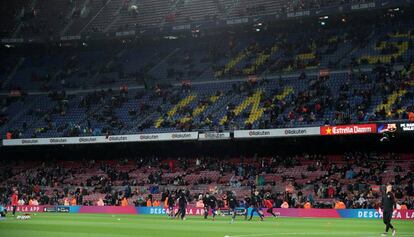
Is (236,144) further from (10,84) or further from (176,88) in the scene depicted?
(10,84)

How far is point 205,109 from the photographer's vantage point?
225 ft

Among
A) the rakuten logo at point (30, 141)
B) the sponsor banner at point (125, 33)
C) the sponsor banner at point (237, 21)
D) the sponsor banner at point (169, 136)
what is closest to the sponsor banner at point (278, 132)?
the sponsor banner at point (169, 136)

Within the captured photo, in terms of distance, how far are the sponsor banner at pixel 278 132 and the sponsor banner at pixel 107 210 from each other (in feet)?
38.8

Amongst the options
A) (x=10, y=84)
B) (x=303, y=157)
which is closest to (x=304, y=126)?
(x=303, y=157)

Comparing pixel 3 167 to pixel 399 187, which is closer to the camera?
pixel 399 187

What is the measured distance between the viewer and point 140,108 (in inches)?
2864

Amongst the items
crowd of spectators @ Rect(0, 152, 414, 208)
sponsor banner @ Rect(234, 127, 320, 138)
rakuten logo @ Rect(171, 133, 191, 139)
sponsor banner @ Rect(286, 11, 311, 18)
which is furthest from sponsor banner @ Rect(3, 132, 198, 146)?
sponsor banner @ Rect(286, 11, 311, 18)

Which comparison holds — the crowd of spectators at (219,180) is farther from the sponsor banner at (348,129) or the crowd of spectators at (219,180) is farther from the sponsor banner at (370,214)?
the sponsor banner at (348,129)

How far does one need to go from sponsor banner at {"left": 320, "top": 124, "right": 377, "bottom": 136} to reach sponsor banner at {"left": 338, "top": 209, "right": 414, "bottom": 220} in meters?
9.67

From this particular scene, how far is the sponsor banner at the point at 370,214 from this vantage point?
43.2 metres

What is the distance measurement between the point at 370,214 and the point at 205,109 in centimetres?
2615

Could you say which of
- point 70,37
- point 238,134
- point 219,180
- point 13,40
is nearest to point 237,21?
point 238,134

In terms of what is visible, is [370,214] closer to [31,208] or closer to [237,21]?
[31,208]

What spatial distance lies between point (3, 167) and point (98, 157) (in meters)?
11.9
